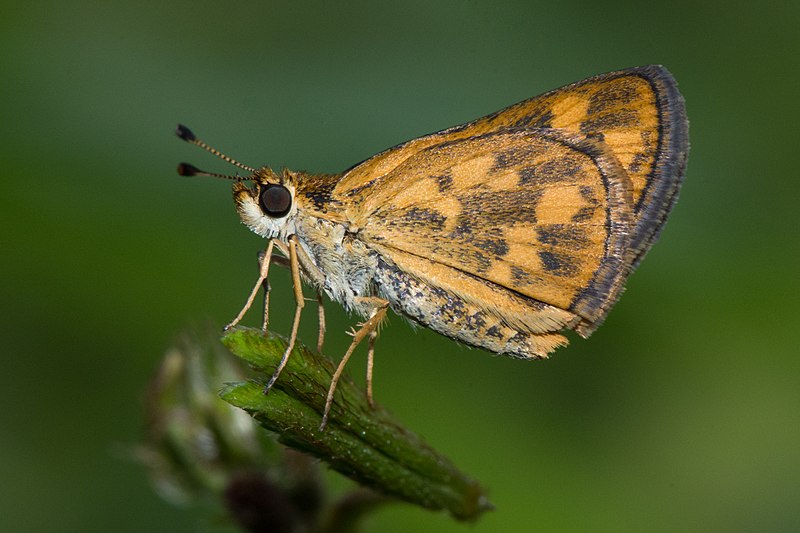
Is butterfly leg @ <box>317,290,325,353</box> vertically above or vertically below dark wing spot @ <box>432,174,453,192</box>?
below

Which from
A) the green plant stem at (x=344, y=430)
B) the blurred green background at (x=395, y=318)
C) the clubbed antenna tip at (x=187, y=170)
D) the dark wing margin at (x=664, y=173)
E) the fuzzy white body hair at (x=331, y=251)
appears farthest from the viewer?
the blurred green background at (x=395, y=318)

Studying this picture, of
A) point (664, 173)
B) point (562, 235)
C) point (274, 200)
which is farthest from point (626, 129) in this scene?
point (274, 200)

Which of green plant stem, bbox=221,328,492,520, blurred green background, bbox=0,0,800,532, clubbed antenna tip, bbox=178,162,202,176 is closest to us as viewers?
green plant stem, bbox=221,328,492,520

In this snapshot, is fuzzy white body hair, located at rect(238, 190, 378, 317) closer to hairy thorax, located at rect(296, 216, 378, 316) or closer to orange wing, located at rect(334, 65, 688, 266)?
hairy thorax, located at rect(296, 216, 378, 316)

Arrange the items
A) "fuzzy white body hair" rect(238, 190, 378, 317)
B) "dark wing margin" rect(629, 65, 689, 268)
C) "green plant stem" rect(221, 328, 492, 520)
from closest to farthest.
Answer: "green plant stem" rect(221, 328, 492, 520), "dark wing margin" rect(629, 65, 689, 268), "fuzzy white body hair" rect(238, 190, 378, 317)

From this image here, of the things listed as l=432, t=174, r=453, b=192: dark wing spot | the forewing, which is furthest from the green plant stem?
l=432, t=174, r=453, b=192: dark wing spot

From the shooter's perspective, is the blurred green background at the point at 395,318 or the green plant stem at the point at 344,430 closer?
the green plant stem at the point at 344,430

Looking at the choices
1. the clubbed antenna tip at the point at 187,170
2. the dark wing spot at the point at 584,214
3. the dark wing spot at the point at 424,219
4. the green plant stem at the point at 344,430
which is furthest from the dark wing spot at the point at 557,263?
the clubbed antenna tip at the point at 187,170

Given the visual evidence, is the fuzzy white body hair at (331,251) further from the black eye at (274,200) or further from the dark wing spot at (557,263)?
the dark wing spot at (557,263)
